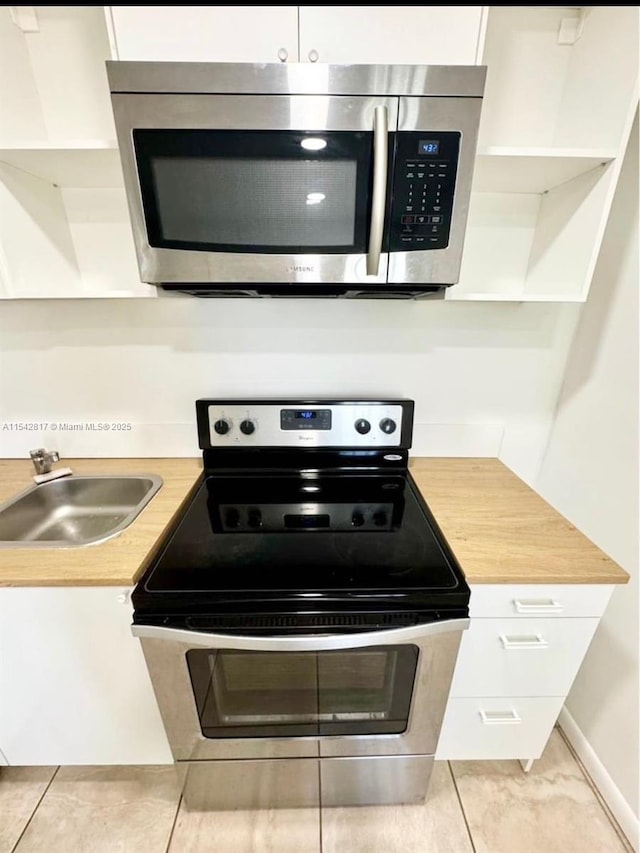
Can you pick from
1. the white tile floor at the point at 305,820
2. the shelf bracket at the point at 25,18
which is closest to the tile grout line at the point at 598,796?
the white tile floor at the point at 305,820

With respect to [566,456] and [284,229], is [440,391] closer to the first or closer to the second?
[566,456]

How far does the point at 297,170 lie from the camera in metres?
0.84

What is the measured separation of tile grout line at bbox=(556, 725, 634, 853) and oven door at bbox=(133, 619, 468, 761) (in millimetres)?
650

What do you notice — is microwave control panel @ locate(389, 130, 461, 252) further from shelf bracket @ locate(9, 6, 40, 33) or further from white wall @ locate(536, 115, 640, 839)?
shelf bracket @ locate(9, 6, 40, 33)

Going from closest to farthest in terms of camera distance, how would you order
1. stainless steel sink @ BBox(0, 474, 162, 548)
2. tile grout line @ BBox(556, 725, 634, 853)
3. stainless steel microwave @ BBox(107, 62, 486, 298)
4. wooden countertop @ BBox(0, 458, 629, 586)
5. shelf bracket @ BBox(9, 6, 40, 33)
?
stainless steel microwave @ BBox(107, 62, 486, 298) → wooden countertop @ BBox(0, 458, 629, 586) → shelf bracket @ BBox(9, 6, 40, 33) → tile grout line @ BBox(556, 725, 634, 853) → stainless steel sink @ BBox(0, 474, 162, 548)

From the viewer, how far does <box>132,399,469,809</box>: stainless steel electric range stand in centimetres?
84

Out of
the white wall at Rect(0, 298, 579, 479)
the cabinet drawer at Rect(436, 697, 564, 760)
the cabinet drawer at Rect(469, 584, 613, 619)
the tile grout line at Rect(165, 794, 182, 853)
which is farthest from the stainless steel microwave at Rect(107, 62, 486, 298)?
the tile grout line at Rect(165, 794, 182, 853)

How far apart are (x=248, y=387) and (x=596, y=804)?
1.69 m

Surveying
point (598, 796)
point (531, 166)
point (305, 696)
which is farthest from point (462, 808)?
point (531, 166)

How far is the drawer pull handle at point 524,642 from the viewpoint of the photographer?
973 millimetres

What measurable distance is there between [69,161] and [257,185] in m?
0.52

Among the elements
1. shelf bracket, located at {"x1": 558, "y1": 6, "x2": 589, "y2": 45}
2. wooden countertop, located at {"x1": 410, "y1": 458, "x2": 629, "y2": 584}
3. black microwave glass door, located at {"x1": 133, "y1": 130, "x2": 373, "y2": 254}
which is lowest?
wooden countertop, located at {"x1": 410, "y1": 458, "x2": 629, "y2": 584}

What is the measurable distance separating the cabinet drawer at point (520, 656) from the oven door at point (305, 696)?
0.32 feet

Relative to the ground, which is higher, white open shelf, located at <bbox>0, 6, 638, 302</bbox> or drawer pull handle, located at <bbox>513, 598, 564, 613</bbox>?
white open shelf, located at <bbox>0, 6, 638, 302</bbox>
